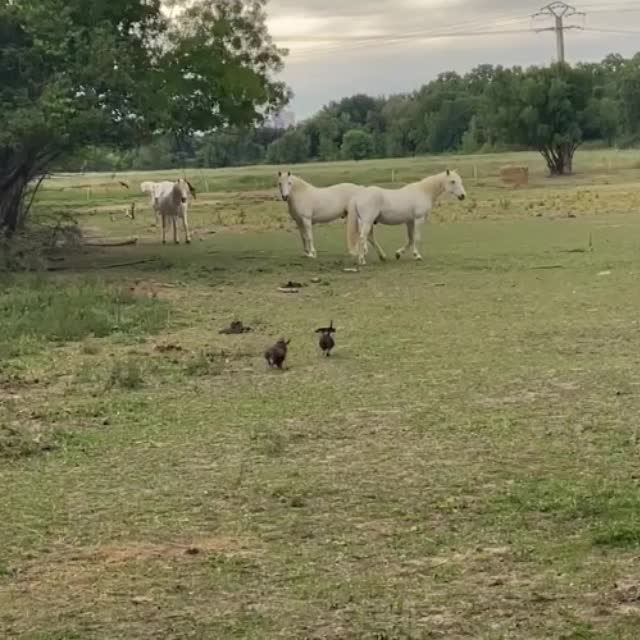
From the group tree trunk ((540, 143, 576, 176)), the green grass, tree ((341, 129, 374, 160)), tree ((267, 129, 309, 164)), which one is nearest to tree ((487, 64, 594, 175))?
tree trunk ((540, 143, 576, 176))

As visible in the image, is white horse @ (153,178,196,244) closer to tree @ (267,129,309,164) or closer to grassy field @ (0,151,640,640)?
grassy field @ (0,151,640,640)

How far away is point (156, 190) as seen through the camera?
24672 mm

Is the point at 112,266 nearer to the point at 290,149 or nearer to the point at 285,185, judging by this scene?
the point at 285,185

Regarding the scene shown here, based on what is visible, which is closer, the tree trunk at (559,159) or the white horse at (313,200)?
the white horse at (313,200)

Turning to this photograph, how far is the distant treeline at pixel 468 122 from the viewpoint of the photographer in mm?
60219

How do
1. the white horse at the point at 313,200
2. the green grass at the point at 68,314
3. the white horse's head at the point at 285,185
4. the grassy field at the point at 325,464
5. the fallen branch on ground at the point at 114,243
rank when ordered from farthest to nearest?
the fallen branch on ground at the point at 114,243, the white horse's head at the point at 285,185, the white horse at the point at 313,200, the green grass at the point at 68,314, the grassy field at the point at 325,464

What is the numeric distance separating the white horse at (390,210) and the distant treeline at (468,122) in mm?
20875

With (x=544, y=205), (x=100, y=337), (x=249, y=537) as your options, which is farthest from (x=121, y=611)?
(x=544, y=205)

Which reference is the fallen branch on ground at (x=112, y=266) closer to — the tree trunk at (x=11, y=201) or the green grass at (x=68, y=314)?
the tree trunk at (x=11, y=201)

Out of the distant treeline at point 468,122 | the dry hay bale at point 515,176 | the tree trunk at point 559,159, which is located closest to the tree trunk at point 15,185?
the distant treeline at point 468,122

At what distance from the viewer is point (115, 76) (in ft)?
57.7

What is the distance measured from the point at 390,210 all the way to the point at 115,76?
454 centimetres

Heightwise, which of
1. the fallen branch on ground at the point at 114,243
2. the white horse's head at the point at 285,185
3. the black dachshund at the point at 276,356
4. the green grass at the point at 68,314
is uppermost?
the white horse's head at the point at 285,185

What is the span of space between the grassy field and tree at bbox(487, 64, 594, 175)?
151 ft
